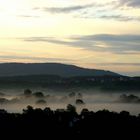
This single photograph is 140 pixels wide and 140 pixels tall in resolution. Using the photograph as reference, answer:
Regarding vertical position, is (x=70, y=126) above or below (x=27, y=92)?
below

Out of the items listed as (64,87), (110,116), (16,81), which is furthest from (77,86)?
(110,116)

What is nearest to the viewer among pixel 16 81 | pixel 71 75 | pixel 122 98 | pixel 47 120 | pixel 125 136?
pixel 125 136

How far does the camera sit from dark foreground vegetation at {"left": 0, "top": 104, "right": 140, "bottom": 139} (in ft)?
136

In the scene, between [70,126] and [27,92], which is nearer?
[70,126]

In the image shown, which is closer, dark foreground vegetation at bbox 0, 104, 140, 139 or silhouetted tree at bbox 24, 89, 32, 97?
dark foreground vegetation at bbox 0, 104, 140, 139

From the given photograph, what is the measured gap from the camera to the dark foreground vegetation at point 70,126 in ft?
136

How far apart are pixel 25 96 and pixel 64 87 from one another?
12.9 meters

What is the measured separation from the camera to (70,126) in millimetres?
43562

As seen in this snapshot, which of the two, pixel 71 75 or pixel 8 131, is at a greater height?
pixel 71 75

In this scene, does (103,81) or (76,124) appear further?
(103,81)

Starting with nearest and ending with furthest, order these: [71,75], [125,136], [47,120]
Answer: [125,136] → [47,120] → [71,75]

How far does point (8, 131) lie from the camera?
137 feet

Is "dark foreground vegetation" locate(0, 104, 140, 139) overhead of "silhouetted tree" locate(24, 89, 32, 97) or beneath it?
beneath

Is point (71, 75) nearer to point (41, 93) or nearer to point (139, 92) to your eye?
point (41, 93)
